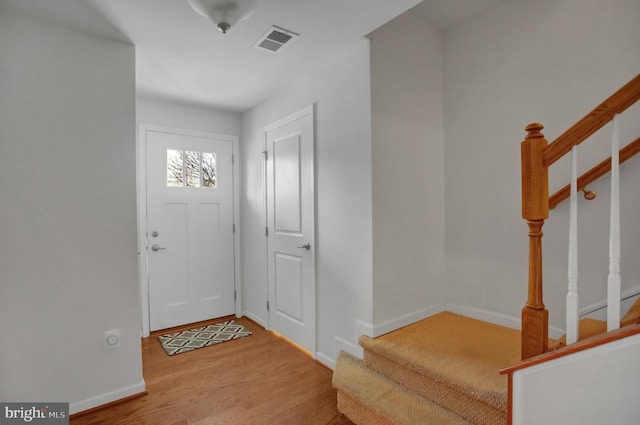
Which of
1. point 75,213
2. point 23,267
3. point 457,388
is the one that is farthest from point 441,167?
point 23,267

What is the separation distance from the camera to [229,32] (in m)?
2.06

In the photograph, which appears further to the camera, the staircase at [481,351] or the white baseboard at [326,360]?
the white baseboard at [326,360]

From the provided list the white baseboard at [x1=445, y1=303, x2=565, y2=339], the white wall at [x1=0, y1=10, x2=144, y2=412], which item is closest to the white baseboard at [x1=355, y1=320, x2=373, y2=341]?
the white baseboard at [x1=445, y1=303, x2=565, y2=339]

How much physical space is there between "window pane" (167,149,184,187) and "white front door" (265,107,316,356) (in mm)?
1001

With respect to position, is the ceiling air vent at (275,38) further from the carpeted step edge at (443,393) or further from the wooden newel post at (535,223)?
the carpeted step edge at (443,393)

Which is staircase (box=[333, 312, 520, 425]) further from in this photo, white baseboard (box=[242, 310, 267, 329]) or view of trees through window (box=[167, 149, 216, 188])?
view of trees through window (box=[167, 149, 216, 188])

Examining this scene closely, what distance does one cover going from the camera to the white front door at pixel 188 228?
10.8 ft

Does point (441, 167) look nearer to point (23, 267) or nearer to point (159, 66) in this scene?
point (159, 66)

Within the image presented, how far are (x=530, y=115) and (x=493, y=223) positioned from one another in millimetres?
796

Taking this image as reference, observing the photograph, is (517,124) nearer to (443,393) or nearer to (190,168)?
(443,393)

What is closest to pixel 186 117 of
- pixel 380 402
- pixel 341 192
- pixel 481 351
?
pixel 341 192

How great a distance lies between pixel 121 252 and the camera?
214 cm

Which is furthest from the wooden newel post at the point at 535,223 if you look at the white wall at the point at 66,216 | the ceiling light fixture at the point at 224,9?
the white wall at the point at 66,216

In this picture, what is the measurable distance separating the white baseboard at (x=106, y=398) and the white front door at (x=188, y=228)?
46.6 inches
